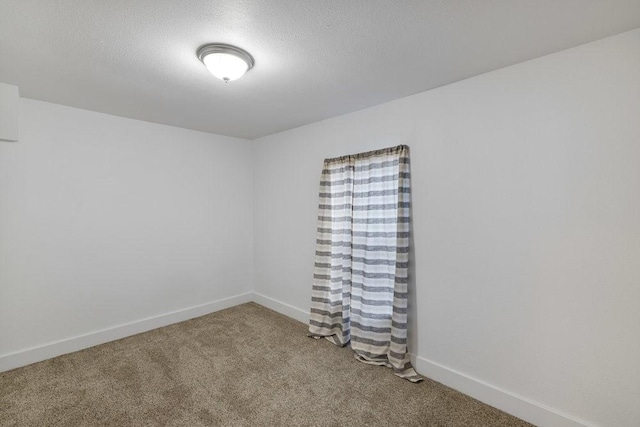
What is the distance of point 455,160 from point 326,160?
1.33 m

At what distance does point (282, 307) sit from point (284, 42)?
10.1 ft

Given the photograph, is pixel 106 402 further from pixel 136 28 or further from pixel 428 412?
pixel 136 28

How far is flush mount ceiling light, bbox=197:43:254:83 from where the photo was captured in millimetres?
1703

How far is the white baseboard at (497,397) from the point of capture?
1.80 metres

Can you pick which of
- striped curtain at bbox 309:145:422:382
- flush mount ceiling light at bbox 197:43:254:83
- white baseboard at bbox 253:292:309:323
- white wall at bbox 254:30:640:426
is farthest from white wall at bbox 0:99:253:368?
white wall at bbox 254:30:640:426

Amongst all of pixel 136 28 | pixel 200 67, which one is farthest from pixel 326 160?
pixel 136 28

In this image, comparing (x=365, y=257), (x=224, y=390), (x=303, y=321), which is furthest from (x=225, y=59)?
(x=303, y=321)

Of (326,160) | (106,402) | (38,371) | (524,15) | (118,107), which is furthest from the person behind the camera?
(326,160)

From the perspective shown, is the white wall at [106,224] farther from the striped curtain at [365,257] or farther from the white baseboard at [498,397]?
the white baseboard at [498,397]

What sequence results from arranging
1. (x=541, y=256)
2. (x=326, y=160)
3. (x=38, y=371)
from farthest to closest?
(x=326, y=160), (x=38, y=371), (x=541, y=256)

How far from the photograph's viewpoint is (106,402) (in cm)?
208

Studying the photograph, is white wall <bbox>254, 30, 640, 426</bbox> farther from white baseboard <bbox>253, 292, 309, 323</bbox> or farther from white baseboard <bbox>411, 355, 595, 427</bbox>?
white baseboard <bbox>253, 292, 309, 323</bbox>

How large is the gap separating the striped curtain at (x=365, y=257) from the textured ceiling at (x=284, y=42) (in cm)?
72

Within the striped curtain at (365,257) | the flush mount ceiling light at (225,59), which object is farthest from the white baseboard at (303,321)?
the flush mount ceiling light at (225,59)
